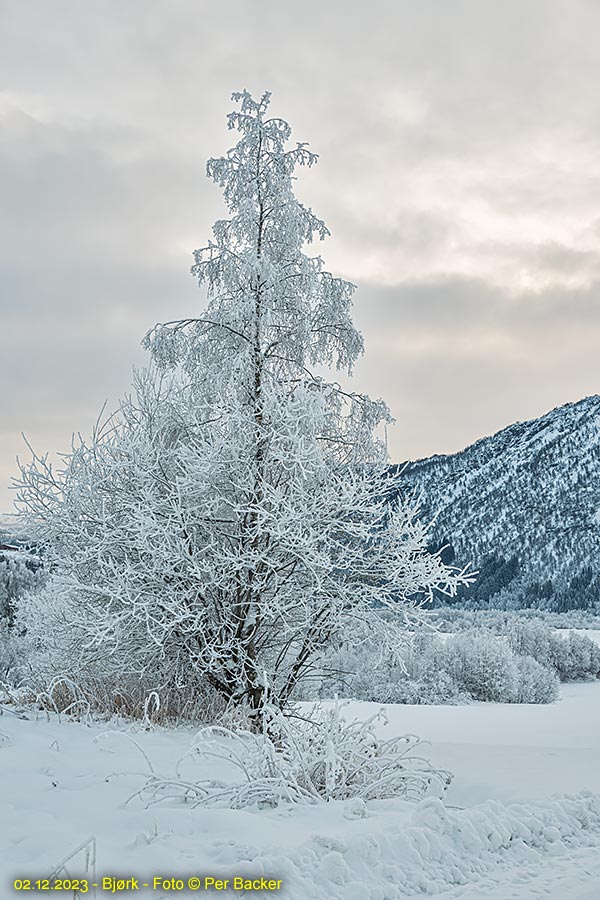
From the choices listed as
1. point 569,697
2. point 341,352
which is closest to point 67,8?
point 341,352

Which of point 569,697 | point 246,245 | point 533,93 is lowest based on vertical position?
point 569,697

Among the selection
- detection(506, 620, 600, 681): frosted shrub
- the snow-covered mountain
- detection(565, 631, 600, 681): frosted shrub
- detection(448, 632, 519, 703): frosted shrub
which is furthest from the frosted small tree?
the snow-covered mountain

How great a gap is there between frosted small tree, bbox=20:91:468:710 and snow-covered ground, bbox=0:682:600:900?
2329 millimetres

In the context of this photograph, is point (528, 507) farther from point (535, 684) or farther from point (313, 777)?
point (313, 777)

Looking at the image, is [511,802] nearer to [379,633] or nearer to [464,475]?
[379,633]

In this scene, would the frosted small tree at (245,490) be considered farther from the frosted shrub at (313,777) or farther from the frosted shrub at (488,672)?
the frosted shrub at (488,672)

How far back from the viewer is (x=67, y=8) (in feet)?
32.3

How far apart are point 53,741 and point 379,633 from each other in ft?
13.1

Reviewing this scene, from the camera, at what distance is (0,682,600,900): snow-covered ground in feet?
11.9

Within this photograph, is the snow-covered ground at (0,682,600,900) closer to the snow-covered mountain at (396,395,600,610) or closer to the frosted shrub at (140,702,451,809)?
the frosted shrub at (140,702,451,809)

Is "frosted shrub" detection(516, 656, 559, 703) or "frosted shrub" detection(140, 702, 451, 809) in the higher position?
"frosted shrub" detection(140, 702, 451, 809)

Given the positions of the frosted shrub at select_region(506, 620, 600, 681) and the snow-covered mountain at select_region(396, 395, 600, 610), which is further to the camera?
the snow-covered mountain at select_region(396, 395, 600, 610)

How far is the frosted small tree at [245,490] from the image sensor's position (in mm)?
8367

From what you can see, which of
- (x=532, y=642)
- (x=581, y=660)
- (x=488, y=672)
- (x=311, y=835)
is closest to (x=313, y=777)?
(x=311, y=835)
